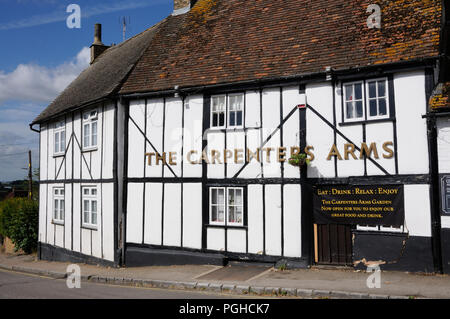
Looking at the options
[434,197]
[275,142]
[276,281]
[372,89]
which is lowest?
[276,281]

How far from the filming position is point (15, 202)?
825 inches

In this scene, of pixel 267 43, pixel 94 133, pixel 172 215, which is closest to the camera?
pixel 172 215

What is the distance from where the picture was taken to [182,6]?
655 inches

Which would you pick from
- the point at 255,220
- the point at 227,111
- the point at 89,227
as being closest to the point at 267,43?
the point at 227,111

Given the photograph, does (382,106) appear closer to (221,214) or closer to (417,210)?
(417,210)

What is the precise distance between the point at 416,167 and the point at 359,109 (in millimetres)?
1977

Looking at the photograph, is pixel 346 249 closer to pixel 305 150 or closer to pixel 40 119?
pixel 305 150

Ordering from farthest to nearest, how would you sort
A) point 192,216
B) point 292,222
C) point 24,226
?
point 24,226 < point 192,216 < point 292,222

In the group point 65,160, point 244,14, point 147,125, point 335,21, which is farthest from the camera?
point 65,160

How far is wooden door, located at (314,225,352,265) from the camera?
10.4 meters

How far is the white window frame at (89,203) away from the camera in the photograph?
1455 cm

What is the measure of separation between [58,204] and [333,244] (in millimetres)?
11830

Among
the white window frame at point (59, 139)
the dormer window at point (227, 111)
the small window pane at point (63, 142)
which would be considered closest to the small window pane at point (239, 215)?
the dormer window at point (227, 111)

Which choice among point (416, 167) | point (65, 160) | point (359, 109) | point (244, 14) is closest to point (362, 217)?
point (416, 167)
